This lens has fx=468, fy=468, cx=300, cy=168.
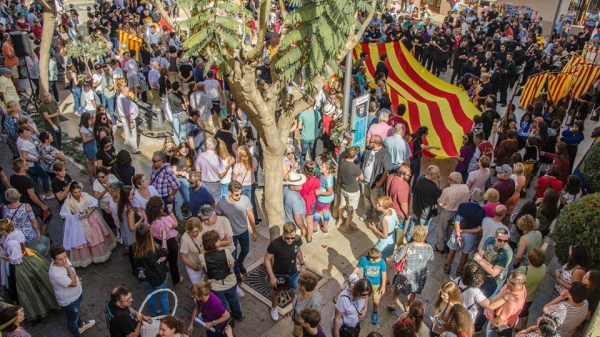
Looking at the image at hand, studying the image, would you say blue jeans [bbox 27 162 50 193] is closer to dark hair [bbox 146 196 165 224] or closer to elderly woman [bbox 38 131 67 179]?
elderly woman [bbox 38 131 67 179]

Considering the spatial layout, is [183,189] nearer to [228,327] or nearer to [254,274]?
[254,274]

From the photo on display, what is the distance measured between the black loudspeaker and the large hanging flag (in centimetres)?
868

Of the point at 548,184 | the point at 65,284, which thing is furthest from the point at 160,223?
the point at 548,184

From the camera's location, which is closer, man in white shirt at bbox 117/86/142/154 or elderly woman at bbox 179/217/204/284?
elderly woman at bbox 179/217/204/284

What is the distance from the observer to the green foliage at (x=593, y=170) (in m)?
7.66

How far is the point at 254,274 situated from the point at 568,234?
4450mm

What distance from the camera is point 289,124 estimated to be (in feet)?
21.2

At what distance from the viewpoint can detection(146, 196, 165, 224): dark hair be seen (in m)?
6.16

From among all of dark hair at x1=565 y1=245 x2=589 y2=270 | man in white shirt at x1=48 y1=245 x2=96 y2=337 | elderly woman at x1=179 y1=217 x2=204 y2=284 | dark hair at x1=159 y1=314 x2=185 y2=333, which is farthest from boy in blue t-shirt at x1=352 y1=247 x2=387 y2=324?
man in white shirt at x1=48 y1=245 x2=96 y2=337

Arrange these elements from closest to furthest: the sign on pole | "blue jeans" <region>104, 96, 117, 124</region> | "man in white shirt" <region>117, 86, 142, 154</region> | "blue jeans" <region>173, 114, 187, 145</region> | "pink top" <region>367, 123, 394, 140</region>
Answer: the sign on pole, "pink top" <region>367, 123, 394, 140</region>, "man in white shirt" <region>117, 86, 142, 154</region>, "blue jeans" <region>173, 114, 187, 145</region>, "blue jeans" <region>104, 96, 117, 124</region>

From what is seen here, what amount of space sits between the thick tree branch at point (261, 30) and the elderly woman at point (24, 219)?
3.79 meters

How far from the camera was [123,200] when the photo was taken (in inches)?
264

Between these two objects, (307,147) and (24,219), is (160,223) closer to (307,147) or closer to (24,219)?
(24,219)

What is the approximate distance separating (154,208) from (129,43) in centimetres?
1167
